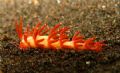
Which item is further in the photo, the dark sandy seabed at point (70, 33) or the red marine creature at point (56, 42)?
the red marine creature at point (56, 42)

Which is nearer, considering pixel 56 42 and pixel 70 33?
pixel 56 42

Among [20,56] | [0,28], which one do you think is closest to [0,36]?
[0,28]

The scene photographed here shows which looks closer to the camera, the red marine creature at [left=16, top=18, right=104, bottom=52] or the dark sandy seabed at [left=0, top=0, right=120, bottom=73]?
the dark sandy seabed at [left=0, top=0, right=120, bottom=73]

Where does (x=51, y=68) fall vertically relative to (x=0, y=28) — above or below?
below

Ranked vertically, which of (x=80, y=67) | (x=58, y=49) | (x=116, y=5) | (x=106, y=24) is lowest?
(x=80, y=67)

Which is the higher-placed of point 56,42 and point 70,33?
point 70,33

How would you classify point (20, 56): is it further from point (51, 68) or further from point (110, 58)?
point (110, 58)

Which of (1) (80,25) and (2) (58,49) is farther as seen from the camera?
(1) (80,25)

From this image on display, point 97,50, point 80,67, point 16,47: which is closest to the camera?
point 80,67
